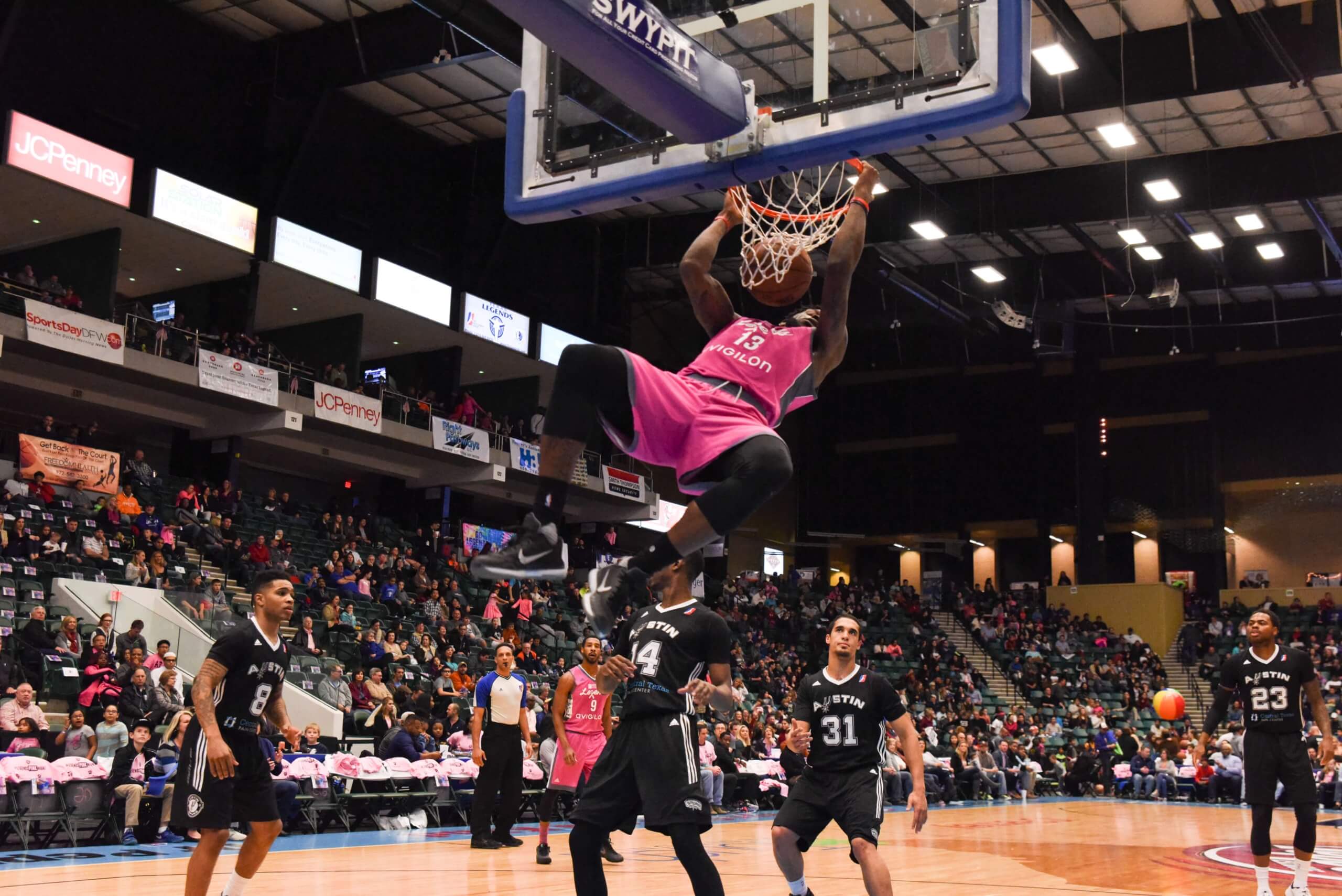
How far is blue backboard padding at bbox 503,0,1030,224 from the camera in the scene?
4738 mm

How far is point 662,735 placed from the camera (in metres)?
5.53

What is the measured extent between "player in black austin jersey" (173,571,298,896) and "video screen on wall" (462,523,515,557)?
2047cm

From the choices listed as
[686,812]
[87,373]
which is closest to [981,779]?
[87,373]

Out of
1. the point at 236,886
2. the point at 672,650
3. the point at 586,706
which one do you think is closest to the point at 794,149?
the point at 672,650

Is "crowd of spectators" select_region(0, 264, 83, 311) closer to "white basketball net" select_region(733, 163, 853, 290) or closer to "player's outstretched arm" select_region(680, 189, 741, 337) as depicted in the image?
"white basketball net" select_region(733, 163, 853, 290)

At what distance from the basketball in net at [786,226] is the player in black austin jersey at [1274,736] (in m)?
4.15

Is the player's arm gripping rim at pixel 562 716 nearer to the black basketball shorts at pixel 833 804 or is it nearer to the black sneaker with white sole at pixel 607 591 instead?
the black basketball shorts at pixel 833 804

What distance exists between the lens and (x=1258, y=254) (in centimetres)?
2675

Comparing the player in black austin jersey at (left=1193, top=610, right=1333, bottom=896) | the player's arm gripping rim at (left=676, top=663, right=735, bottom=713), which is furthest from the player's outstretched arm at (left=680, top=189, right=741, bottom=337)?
the player in black austin jersey at (left=1193, top=610, right=1333, bottom=896)

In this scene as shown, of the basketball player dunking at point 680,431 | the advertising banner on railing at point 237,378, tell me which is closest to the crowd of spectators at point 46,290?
the advertising banner on railing at point 237,378

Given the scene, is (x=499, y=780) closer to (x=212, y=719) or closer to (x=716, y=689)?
(x=212, y=719)

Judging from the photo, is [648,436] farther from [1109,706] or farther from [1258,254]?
[1109,706]

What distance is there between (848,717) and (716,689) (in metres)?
1.18

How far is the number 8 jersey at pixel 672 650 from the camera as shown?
586 cm
